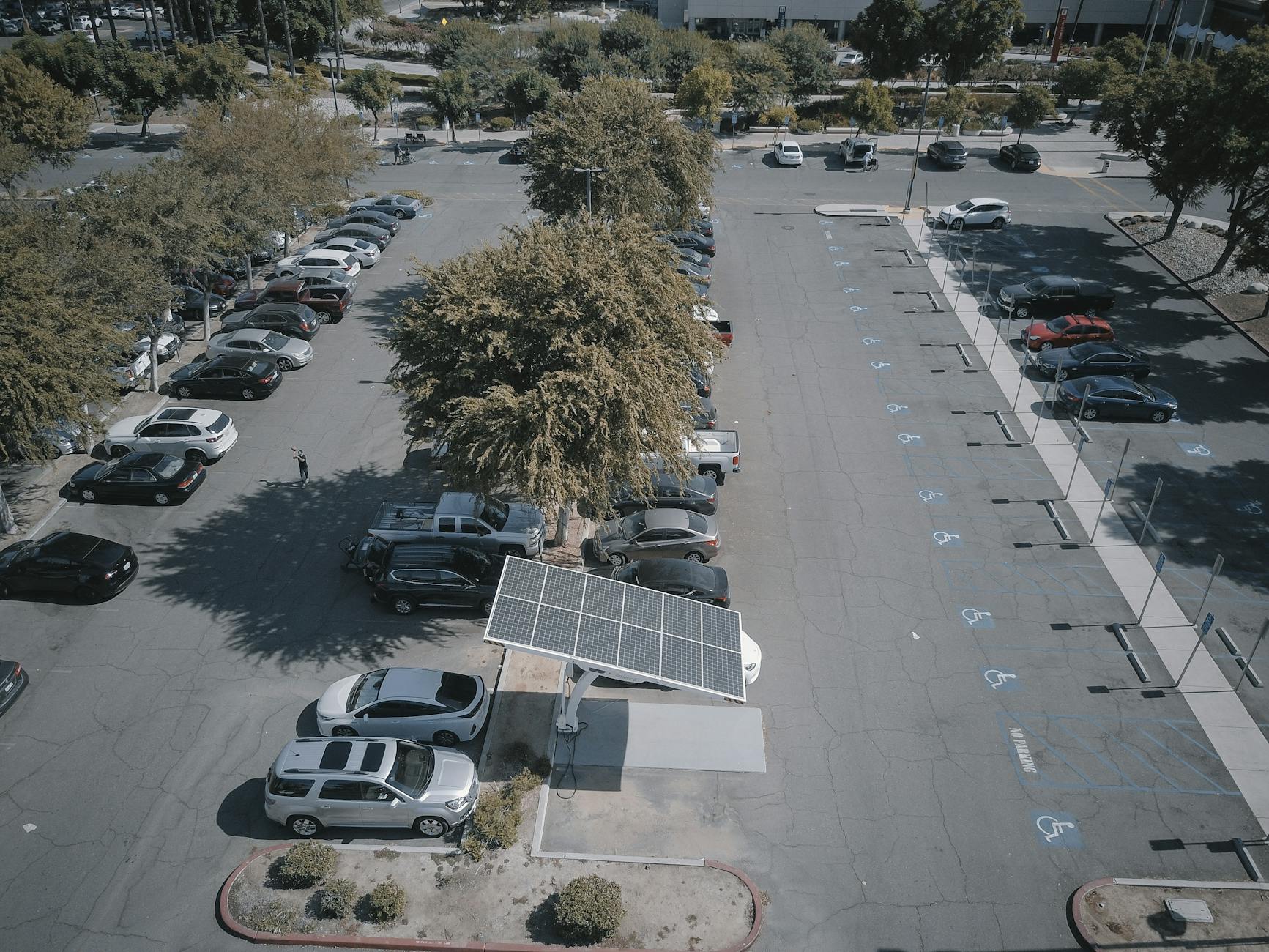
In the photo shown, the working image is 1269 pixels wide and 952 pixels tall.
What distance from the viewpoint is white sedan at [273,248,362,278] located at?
124 ft

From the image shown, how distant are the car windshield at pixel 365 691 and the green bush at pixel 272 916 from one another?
146 inches

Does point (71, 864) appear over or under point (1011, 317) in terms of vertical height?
under

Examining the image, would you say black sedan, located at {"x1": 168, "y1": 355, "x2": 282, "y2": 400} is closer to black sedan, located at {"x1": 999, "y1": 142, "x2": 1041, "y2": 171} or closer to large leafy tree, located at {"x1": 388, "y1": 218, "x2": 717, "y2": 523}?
large leafy tree, located at {"x1": 388, "y1": 218, "x2": 717, "y2": 523}

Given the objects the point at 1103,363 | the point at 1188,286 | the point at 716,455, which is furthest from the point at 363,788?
the point at 1188,286

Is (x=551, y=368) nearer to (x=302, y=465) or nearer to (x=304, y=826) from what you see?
(x=302, y=465)

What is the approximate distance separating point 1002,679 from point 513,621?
1064cm

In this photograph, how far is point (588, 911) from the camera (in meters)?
14.1

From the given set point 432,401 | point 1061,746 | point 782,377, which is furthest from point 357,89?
point 1061,746

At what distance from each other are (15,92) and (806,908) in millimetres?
55911

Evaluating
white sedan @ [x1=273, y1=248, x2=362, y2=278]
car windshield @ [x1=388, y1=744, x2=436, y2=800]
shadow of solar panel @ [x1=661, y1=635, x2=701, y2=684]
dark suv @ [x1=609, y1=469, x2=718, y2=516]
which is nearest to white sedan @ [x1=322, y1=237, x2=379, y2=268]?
white sedan @ [x1=273, y1=248, x2=362, y2=278]

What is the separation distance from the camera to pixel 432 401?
2014 centimetres

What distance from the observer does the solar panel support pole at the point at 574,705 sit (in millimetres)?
16922

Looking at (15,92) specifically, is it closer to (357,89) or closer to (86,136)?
(86,136)

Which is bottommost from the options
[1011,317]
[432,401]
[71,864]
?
[71,864]
